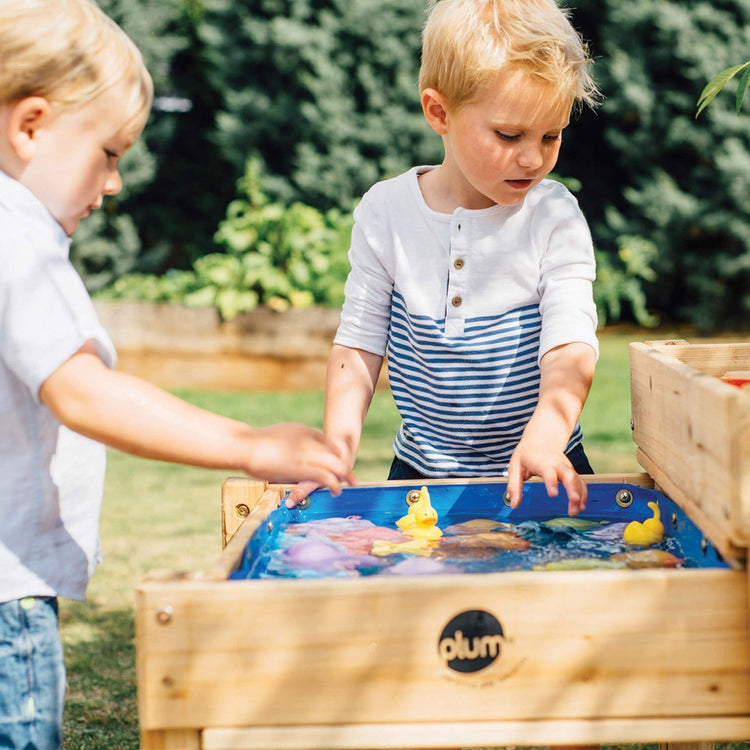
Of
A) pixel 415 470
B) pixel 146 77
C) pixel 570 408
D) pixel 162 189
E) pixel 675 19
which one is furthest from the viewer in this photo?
pixel 162 189

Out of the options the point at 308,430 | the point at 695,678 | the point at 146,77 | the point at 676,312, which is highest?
the point at 146,77

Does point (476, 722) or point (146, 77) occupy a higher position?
point (146, 77)

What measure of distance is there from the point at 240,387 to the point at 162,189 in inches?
172

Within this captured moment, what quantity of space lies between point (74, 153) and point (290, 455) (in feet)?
1.76

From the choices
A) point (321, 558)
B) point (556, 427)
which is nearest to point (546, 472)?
point (556, 427)

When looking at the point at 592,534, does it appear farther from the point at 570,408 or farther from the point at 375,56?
the point at 375,56

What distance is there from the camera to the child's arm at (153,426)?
4.47 feet

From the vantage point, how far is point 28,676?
154cm

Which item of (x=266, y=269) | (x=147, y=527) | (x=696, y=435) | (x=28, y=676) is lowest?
(x=147, y=527)

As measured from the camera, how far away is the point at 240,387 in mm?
7965

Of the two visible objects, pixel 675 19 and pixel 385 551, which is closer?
pixel 385 551

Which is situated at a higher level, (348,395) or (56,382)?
(56,382)

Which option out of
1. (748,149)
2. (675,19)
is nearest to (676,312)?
(748,149)

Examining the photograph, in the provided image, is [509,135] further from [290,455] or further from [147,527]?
[147,527]
